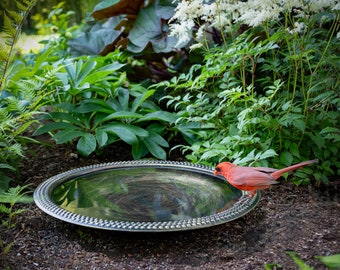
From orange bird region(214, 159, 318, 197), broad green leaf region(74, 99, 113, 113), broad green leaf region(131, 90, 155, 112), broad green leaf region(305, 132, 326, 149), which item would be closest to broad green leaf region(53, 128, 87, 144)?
broad green leaf region(74, 99, 113, 113)

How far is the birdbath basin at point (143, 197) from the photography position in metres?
1.65

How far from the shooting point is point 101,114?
8.64ft

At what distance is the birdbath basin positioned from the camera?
1.65 metres

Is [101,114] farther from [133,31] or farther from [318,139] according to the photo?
[318,139]

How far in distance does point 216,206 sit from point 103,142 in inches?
33.1

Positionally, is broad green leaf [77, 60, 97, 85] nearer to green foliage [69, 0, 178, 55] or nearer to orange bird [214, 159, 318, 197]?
green foliage [69, 0, 178, 55]

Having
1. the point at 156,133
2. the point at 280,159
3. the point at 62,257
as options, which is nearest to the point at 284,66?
the point at 280,159

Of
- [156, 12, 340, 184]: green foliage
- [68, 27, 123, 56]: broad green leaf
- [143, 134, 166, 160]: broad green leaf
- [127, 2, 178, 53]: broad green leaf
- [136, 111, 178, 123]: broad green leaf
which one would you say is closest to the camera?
[156, 12, 340, 184]: green foliage

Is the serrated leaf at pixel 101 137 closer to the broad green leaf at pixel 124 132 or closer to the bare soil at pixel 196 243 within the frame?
the broad green leaf at pixel 124 132

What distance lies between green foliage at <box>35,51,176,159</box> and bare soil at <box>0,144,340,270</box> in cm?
58

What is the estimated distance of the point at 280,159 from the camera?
2197mm

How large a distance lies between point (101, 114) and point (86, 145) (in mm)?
280

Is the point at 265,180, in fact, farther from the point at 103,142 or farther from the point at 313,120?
the point at 103,142

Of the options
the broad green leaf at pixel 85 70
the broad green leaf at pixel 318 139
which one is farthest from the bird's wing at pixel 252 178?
the broad green leaf at pixel 85 70
